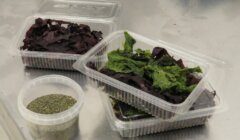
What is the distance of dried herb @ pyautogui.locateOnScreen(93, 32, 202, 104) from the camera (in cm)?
86

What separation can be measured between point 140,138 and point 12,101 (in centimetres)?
34

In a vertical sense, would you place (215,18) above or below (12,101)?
above

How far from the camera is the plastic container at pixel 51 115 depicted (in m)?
0.85

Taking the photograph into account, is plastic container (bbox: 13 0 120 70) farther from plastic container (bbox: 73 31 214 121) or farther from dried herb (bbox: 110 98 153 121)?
dried herb (bbox: 110 98 153 121)

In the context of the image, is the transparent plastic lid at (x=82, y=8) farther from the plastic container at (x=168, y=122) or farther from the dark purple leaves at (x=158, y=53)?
the plastic container at (x=168, y=122)

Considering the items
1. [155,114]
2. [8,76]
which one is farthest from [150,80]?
[8,76]

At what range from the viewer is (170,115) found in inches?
33.1

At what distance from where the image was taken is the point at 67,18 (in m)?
1.22

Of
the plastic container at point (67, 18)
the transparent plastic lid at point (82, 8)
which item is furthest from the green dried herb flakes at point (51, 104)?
the transparent plastic lid at point (82, 8)

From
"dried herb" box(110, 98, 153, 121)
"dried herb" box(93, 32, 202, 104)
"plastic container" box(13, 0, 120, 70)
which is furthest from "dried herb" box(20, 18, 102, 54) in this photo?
"dried herb" box(110, 98, 153, 121)

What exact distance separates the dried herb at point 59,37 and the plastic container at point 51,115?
0.11 meters

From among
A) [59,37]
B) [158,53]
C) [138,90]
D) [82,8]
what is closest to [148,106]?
[138,90]

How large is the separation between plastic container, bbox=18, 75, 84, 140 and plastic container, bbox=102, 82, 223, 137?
9 centimetres

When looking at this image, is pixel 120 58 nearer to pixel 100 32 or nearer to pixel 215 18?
pixel 100 32
